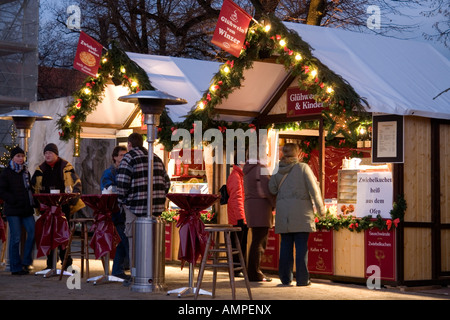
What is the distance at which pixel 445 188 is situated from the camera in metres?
11.4

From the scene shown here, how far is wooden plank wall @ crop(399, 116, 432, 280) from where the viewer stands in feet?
35.5

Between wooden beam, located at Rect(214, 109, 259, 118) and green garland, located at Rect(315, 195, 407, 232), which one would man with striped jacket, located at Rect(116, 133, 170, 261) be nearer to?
green garland, located at Rect(315, 195, 407, 232)

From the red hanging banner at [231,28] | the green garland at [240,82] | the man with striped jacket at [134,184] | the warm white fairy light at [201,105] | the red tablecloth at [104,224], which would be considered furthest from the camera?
→ the warm white fairy light at [201,105]

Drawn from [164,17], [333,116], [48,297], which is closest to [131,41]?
[164,17]

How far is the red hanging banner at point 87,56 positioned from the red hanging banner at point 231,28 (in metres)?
3.50

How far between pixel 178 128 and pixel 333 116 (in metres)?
2.92

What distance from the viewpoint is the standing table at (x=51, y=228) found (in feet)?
37.9

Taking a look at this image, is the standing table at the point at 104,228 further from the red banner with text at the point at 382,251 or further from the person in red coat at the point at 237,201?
the red banner with text at the point at 382,251

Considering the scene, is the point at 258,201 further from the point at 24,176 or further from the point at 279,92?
the point at 24,176

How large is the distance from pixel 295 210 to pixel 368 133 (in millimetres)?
1747

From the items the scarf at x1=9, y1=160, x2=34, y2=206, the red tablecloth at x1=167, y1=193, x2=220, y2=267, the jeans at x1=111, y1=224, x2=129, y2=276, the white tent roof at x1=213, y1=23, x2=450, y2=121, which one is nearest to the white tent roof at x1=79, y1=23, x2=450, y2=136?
the white tent roof at x1=213, y1=23, x2=450, y2=121

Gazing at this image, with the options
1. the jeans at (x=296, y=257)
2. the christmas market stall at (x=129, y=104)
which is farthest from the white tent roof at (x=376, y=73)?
the jeans at (x=296, y=257)

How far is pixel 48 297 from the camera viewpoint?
9.15m

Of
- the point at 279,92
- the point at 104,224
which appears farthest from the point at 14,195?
the point at 279,92
